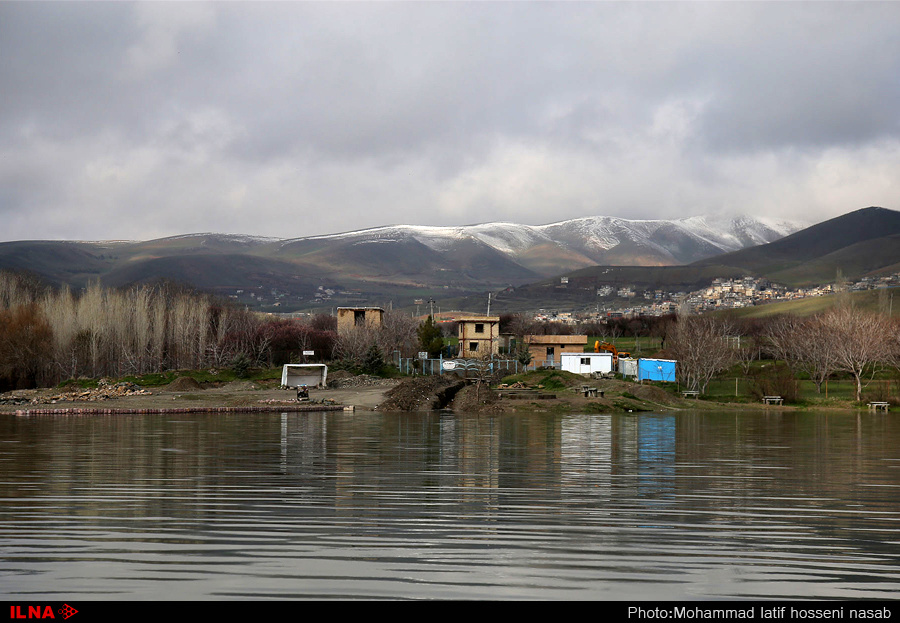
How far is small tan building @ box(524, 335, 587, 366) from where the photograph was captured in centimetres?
8862

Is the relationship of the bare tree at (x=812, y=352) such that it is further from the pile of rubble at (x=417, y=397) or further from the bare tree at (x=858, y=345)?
the pile of rubble at (x=417, y=397)

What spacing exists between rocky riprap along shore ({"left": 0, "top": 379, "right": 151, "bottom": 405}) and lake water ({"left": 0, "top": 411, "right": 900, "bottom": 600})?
96.4ft

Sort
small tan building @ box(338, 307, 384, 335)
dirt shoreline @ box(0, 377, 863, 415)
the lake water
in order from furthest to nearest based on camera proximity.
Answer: small tan building @ box(338, 307, 384, 335), dirt shoreline @ box(0, 377, 863, 415), the lake water

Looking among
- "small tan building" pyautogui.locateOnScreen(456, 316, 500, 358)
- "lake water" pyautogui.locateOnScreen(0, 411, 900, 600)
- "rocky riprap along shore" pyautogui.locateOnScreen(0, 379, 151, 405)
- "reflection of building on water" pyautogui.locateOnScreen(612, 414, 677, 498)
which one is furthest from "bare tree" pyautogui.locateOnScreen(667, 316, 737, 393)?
"rocky riprap along shore" pyautogui.locateOnScreen(0, 379, 151, 405)

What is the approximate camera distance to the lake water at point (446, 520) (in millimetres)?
8602

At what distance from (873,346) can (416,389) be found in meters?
39.8

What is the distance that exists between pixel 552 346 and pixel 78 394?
50004 millimetres

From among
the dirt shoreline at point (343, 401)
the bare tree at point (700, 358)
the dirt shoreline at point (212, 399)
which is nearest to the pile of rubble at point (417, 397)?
the dirt shoreline at point (343, 401)

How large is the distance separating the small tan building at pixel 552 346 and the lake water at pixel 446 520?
2461 inches

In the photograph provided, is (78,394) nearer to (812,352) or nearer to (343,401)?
(343,401)

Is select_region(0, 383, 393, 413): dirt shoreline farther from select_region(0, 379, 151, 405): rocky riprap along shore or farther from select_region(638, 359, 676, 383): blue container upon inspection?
select_region(638, 359, 676, 383): blue container

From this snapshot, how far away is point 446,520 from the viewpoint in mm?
12203

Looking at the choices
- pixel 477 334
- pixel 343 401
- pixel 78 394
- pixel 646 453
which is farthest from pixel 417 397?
pixel 477 334
